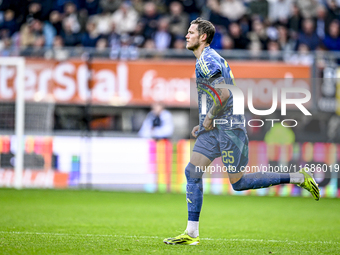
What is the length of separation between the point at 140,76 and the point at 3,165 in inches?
147

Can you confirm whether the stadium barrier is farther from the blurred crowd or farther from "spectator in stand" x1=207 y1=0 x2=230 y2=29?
"spectator in stand" x1=207 y1=0 x2=230 y2=29

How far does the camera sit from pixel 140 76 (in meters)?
12.4

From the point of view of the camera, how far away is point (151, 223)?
24.5 feet

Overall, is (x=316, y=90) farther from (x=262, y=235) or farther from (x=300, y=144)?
(x=262, y=235)

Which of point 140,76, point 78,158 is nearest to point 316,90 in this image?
point 140,76

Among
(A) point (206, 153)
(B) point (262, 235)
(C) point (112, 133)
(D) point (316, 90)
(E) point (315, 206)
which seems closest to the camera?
(A) point (206, 153)

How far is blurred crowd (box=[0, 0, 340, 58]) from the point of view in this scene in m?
13.6

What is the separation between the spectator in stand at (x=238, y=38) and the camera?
13555 mm

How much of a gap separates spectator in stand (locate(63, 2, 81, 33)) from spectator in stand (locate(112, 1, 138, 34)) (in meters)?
1.00

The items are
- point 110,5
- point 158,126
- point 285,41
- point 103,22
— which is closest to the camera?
point 158,126

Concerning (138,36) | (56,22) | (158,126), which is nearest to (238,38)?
(138,36)

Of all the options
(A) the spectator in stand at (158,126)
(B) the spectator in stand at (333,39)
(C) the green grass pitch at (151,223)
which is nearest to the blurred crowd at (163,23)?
(B) the spectator in stand at (333,39)

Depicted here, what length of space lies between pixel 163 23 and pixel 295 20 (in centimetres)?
367

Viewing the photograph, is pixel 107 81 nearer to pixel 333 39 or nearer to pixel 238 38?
pixel 238 38
